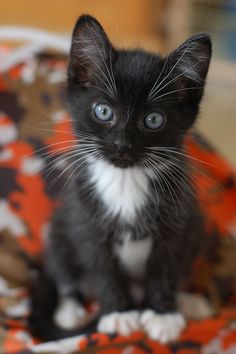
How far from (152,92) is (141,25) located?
2.21 meters

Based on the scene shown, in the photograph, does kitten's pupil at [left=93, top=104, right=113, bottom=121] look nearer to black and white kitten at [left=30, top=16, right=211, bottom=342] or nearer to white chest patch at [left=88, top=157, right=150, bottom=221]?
black and white kitten at [left=30, top=16, right=211, bottom=342]

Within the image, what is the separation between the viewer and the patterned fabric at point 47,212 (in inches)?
47.3

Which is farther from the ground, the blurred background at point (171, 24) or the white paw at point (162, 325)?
the blurred background at point (171, 24)

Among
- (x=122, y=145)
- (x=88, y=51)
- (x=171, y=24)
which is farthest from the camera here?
(x=171, y=24)

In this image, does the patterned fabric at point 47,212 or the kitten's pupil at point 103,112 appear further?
the patterned fabric at point 47,212

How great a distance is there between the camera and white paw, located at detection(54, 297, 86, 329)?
4.36ft

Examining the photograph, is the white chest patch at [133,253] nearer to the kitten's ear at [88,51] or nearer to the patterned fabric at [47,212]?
the patterned fabric at [47,212]

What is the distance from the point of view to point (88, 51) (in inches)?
45.2

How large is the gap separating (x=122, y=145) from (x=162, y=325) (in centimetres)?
51

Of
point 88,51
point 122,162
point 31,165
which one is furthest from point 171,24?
point 122,162

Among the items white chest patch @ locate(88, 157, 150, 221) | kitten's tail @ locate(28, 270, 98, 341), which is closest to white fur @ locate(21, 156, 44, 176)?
kitten's tail @ locate(28, 270, 98, 341)

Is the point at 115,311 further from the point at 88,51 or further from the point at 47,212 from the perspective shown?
the point at 88,51

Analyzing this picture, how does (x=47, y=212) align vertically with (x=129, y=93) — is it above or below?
below

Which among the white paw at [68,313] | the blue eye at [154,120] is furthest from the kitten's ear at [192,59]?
the white paw at [68,313]
